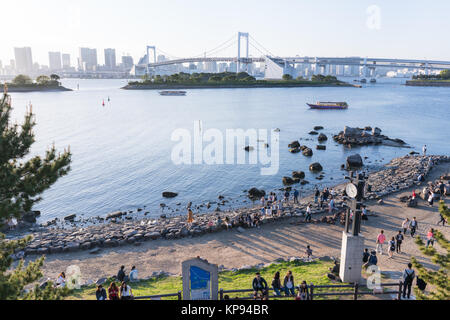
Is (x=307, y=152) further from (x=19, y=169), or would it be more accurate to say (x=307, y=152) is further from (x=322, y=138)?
(x=19, y=169)

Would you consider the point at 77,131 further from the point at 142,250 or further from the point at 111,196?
the point at 142,250

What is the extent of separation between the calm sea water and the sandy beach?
6.75 m

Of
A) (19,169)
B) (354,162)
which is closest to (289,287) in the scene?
(19,169)

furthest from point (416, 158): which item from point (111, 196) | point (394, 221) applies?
point (111, 196)

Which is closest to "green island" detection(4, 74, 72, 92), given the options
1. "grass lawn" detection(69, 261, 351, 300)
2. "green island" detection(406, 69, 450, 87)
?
"grass lawn" detection(69, 261, 351, 300)

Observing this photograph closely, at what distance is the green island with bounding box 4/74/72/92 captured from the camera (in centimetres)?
10504

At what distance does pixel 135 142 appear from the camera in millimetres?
42500

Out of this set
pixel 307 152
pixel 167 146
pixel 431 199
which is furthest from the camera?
pixel 167 146

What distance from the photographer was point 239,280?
416 inches

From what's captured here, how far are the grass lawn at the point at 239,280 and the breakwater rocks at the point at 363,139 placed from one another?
3170 cm

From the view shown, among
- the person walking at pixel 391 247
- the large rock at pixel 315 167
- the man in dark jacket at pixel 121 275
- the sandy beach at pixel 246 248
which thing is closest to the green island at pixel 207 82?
the large rock at pixel 315 167

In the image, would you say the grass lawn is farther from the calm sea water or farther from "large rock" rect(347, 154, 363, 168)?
"large rock" rect(347, 154, 363, 168)

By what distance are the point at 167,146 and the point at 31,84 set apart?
93.0m

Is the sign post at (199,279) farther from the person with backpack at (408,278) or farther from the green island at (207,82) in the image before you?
the green island at (207,82)
